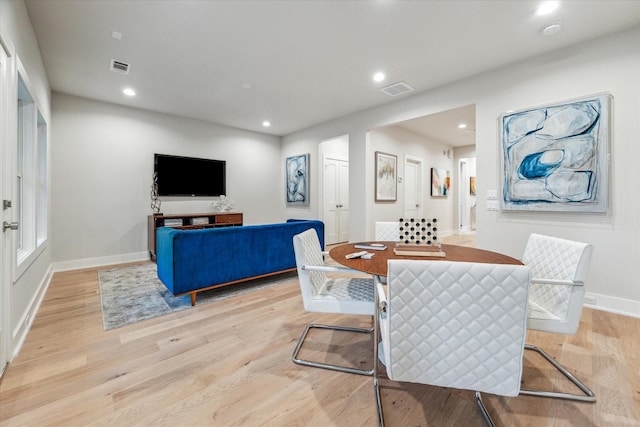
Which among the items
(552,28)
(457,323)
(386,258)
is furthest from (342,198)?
(457,323)

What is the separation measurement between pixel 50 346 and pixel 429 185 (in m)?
6.84

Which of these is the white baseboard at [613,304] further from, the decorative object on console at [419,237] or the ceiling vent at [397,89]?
the ceiling vent at [397,89]

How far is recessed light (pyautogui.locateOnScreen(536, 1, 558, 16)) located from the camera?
85.0 inches

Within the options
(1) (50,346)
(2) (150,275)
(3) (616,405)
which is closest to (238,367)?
(1) (50,346)

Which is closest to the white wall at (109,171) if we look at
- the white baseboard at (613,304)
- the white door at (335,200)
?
the white door at (335,200)

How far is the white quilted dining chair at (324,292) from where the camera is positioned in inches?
64.7

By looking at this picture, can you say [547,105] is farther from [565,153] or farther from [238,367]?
[238,367]

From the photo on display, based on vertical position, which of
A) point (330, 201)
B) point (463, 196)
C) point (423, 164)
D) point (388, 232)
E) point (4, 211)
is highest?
point (423, 164)

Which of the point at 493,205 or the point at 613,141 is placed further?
the point at 493,205

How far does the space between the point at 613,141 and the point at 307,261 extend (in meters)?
3.03

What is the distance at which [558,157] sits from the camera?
2719 mm

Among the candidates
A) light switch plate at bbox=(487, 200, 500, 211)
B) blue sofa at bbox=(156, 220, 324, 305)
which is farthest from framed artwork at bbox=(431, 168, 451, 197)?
blue sofa at bbox=(156, 220, 324, 305)

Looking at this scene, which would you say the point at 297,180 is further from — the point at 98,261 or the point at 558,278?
the point at 558,278

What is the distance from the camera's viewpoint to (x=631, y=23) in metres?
2.38
